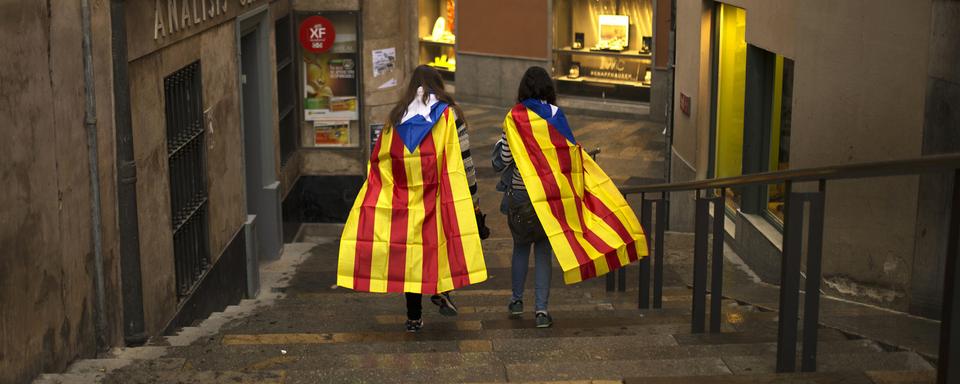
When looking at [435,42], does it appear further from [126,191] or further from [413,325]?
[126,191]

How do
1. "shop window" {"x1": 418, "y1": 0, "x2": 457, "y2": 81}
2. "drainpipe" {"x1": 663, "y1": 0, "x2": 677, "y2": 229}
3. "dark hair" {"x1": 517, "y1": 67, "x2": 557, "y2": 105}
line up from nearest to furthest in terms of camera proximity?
"dark hair" {"x1": 517, "y1": 67, "x2": 557, "y2": 105} → "drainpipe" {"x1": 663, "y1": 0, "x2": 677, "y2": 229} → "shop window" {"x1": 418, "y1": 0, "x2": 457, "y2": 81}

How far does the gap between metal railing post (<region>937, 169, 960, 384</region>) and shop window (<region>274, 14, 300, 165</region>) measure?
9.04m

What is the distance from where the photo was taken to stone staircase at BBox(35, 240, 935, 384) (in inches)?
194

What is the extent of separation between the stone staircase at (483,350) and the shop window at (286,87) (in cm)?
400

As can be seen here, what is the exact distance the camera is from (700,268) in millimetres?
6648

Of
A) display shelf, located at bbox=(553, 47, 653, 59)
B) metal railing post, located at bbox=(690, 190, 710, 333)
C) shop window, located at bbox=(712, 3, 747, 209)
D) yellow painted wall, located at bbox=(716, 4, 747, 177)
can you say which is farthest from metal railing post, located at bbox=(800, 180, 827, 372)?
display shelf, located at bbox=(553, 47, 653, 59)

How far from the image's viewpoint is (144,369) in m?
5.10

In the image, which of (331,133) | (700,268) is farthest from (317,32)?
(700,268)

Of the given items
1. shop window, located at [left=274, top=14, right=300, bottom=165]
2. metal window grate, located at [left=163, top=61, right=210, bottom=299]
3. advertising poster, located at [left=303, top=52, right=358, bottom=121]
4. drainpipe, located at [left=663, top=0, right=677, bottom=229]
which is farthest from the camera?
drainpipe, located at [left=663, top=0, right=677, bottom=229]

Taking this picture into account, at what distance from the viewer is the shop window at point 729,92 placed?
11.0 m

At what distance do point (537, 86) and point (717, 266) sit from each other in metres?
1.47

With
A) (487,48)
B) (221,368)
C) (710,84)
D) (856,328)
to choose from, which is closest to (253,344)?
(221,368)

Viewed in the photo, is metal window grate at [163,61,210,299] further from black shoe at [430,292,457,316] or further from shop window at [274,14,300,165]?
shop window at [274,14,300,165]

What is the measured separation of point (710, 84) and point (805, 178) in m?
7.27
